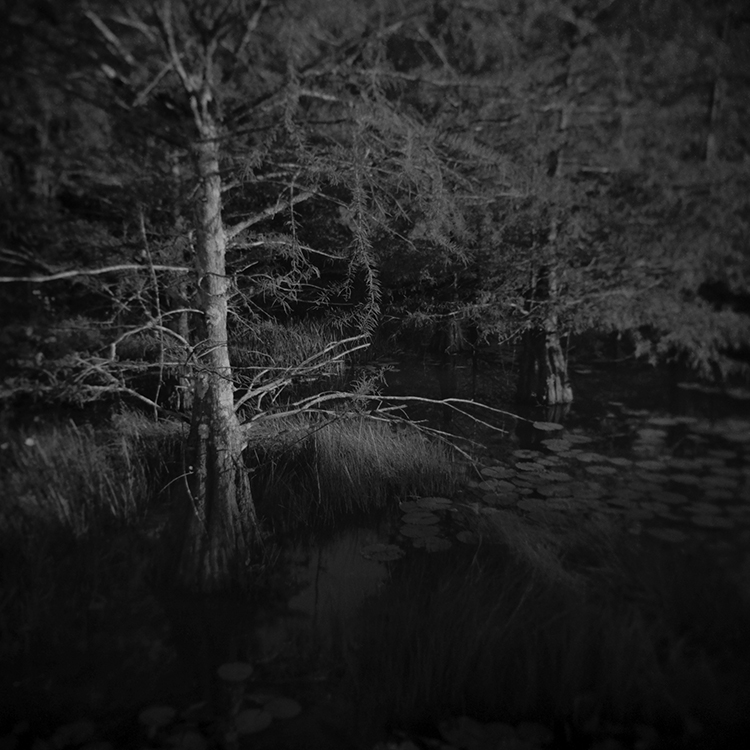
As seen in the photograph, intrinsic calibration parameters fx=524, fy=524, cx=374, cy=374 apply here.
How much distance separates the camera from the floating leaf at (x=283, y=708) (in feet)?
6.27

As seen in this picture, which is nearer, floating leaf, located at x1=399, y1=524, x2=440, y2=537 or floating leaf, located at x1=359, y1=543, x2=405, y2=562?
floating leaf, located at x1=359, y1=543, x2=405, y2=562

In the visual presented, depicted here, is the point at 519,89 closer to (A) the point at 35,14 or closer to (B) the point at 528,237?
(B) the point at 528,237

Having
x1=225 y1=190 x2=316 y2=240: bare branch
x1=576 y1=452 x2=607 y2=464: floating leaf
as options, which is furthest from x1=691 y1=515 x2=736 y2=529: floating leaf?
x1=225 y1=190 x2=316 y2=240: bare branch

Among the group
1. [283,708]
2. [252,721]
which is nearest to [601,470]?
[283,708]

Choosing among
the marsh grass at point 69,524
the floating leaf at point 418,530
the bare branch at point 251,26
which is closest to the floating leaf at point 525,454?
the floating leaf at point 418,530

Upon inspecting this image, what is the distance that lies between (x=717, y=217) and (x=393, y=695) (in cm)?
222

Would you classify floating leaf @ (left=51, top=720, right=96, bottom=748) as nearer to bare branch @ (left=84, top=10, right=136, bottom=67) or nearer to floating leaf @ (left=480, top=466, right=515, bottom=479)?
floating leaf @ (left=480, top=466, right=515, bottom=479)

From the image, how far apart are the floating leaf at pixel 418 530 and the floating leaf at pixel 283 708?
108cm

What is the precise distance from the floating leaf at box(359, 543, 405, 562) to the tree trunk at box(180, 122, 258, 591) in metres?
0.63

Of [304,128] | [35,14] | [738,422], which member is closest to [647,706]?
[738,422]

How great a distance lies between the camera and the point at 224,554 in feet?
8.43

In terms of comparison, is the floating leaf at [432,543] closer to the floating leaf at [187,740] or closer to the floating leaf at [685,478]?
the floating leaf at [685,478]

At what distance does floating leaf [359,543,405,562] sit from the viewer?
107 inches

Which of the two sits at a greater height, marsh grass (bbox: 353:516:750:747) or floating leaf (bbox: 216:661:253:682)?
marsh grass (bbox: 353:516:750:747)
